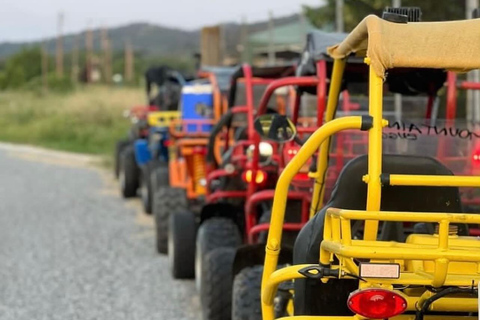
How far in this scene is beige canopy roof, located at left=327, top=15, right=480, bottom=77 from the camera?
4.22 meters

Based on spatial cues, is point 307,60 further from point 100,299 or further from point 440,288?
point 440,288

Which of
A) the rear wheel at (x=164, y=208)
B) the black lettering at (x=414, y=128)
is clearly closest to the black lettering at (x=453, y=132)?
the black lettering at (x=414, y=128)

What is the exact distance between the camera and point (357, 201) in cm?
469

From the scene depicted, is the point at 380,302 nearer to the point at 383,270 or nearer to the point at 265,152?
the point at 383,270

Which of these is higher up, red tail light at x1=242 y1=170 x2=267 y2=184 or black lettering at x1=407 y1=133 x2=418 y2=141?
black lettering at x1=407 y1=133 x2=418 y2=141

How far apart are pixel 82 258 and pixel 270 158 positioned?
3.29 metres

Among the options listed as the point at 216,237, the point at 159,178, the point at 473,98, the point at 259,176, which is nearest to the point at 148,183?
the point at 159,178

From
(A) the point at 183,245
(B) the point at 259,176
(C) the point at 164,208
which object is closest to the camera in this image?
(B) the point at 259,176

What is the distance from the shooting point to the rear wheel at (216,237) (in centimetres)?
770

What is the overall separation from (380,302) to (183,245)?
209 inches

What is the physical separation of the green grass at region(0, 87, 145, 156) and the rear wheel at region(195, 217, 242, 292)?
2004cm

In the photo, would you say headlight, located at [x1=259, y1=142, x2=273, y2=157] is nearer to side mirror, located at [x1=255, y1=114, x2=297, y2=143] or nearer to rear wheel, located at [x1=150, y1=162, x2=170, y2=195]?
side mirror, located at [x1=255, y1=114, x2=297, y2=143]

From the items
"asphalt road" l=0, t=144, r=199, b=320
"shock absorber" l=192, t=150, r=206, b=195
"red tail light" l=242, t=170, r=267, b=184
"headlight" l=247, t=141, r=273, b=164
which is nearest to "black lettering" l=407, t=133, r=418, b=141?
"red tail light" l=242, t=170, r=267, b=184

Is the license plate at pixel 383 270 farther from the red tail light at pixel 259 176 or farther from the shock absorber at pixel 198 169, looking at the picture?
the shock absorber at pixel 198 169
